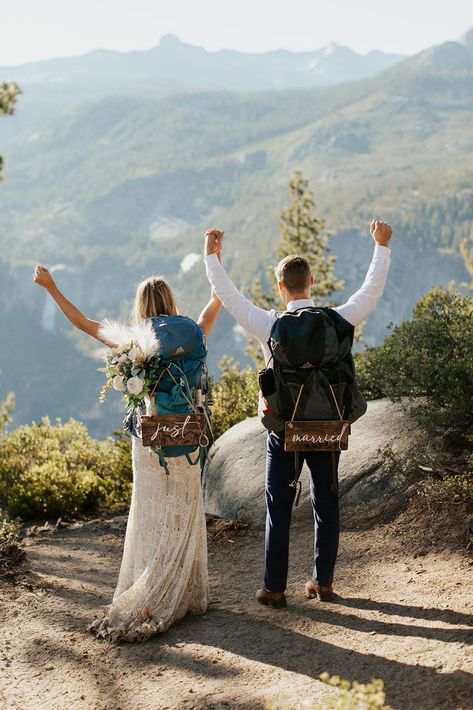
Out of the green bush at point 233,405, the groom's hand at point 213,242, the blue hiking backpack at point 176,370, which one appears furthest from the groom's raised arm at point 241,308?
the green bush at point 233,405

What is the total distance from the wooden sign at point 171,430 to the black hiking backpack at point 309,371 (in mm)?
446

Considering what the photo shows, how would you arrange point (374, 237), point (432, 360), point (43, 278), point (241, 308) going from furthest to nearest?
point (432, 360)
point (43, 278)
point (374, 237)
point (241, 308)

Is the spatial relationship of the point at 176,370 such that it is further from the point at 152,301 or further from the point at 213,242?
the point at 213,242

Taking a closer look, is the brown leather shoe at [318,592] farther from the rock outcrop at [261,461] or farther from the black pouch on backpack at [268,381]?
the rock outcrop at [261,461]

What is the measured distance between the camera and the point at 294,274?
4.58m

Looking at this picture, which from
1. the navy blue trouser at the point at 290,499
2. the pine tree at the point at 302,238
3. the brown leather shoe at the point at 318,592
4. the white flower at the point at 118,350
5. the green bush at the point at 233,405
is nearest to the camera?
the navy blue trouser at the point at 290,499

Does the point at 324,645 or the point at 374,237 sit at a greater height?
the point at 374,237

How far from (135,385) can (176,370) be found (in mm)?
263

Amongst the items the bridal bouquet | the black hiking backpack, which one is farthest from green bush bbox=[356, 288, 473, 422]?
the bridal bouquet

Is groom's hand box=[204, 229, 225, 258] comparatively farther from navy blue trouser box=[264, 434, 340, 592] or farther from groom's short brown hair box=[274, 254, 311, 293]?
navy blue trouser box=[264, 434, 340, 592]

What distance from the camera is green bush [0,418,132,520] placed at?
9133 millimetres

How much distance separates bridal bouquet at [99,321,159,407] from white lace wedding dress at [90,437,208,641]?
40cm

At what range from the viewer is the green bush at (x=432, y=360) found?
6.82m

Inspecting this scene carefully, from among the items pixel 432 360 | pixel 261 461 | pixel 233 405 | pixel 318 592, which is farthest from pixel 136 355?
pixel 233 405
